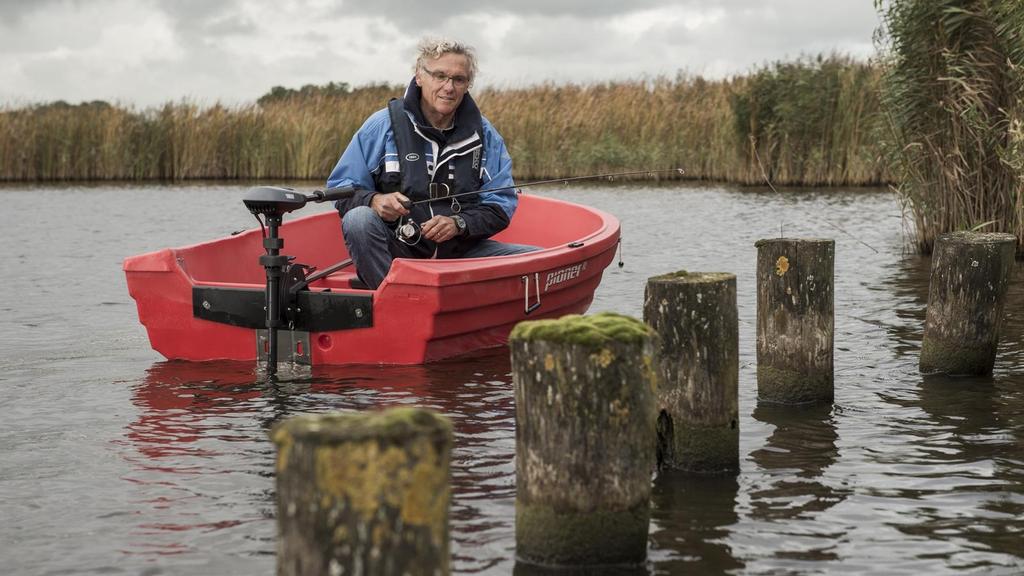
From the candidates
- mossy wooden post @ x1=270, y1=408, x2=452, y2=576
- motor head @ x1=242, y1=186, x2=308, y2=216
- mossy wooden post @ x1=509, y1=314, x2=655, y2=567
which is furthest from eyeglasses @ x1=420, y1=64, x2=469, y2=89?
mossy wooden post @ x1=270, y1=408, x2=452, y2=576

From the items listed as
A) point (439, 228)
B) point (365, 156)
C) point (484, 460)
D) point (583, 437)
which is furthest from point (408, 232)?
point (583, 437)

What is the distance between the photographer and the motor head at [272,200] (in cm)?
642

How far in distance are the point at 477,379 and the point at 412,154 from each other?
1294mm

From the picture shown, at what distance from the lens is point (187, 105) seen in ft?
83.3

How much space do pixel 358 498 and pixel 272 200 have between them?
4.01 meters

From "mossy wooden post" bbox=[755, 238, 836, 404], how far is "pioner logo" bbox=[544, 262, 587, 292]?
1.62 metres

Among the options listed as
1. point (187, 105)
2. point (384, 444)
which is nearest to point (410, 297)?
point (384, 444)

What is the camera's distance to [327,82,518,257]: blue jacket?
7203mm

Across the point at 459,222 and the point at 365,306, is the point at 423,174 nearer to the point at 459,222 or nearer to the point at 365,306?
the point at 459,222

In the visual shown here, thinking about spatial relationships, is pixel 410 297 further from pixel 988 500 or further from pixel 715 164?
pixel 715 164

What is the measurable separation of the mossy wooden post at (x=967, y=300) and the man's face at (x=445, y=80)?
263 centimetres

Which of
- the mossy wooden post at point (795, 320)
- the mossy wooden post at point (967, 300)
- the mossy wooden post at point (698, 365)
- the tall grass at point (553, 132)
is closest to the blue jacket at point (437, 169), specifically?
the mossy wooden post at point (795, 320)

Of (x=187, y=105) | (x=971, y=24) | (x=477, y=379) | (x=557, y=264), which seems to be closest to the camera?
(x=477, y=379)

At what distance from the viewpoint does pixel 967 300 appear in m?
6.58
